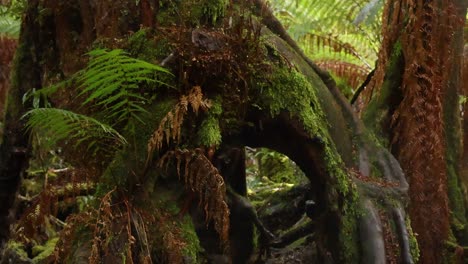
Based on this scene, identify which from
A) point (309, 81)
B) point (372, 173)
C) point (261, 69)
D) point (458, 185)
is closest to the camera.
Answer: point (261, 69)

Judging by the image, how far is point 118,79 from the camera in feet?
6.98

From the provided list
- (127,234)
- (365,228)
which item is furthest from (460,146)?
(127,234)

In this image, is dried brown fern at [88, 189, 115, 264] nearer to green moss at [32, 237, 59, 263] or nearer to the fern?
the fern

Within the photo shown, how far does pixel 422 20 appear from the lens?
3668mm

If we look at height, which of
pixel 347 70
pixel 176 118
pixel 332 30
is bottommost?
pixel 176 118

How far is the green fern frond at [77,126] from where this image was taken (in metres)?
1.96

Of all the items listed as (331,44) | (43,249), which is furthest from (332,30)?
(43,249)

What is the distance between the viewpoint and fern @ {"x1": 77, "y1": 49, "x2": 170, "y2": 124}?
6.56 ft

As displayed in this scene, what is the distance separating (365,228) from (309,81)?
2.60ft

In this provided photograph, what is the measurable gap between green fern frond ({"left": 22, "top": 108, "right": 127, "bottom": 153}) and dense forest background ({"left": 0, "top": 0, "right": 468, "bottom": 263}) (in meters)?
0.01

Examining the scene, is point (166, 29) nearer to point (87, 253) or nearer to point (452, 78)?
point (87, 253)

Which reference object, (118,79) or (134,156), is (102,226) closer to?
(134,156)

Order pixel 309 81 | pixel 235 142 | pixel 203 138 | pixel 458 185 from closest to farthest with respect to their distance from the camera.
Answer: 1. pixel 203 138
2. pixel 235 142
3. pixel 309 81
4. pixel 458 185

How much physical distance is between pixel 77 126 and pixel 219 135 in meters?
0.56
